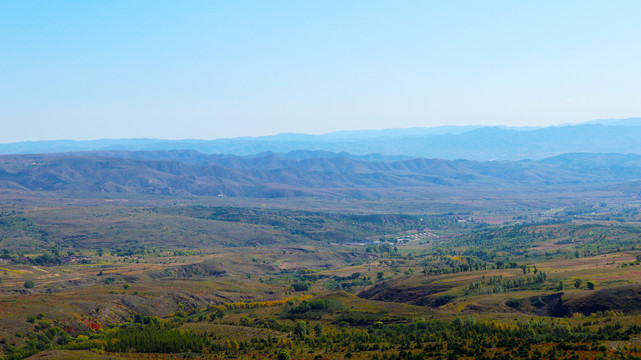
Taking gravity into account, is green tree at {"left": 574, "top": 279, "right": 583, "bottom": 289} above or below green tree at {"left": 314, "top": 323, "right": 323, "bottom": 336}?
below

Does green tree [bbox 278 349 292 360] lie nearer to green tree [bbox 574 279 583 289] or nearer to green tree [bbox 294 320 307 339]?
green tree [bbox 294 320 307 339]

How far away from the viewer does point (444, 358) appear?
186 feet

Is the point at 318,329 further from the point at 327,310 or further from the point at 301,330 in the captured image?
the point at 327,310

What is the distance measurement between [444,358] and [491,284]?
2295 inches

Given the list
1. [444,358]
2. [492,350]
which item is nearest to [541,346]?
[492,350]

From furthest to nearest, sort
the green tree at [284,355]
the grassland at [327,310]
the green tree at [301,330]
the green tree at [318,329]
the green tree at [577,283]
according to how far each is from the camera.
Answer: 1. the green tree at [577,283]
2. the green tree at [301,330]
3. the green tree at [318,329]
4. the grassland at [327,310]
5. the green tree at [284,355]

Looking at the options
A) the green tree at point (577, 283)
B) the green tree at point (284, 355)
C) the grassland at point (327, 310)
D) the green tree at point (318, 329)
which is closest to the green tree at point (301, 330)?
the grassland at point (327, 310)

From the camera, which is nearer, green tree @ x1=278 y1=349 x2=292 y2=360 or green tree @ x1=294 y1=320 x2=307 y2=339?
green tree @ x1=278 y1=349 x2=292 y2=360

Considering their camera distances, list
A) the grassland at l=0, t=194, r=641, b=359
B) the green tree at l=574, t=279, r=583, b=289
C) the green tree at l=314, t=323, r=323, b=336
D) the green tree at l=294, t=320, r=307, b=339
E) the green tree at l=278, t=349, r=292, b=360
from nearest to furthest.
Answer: the green tree at l=278, t=349, r=292, b=360 < the grassland at l=0, t=194, r=641, b=359 < the green tree at l=314, t=323, r=323, b=336 < the green tree at l=294, t=320, r=307, b=339 < the green tree at l=574, t=279, r=583, b=289

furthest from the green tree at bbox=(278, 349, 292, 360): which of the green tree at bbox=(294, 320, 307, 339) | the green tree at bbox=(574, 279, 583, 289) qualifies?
the green tree at bbox=(574, 279, 583, 289)

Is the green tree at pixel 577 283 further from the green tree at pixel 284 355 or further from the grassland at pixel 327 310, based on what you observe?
the green tree at pixel 284 355

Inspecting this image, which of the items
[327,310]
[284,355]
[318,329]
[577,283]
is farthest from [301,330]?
[577,283]

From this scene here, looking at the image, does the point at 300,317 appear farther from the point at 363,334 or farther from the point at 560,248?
the point at 560,248

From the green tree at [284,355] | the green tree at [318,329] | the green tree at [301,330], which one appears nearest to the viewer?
the green tree at [284,355]
